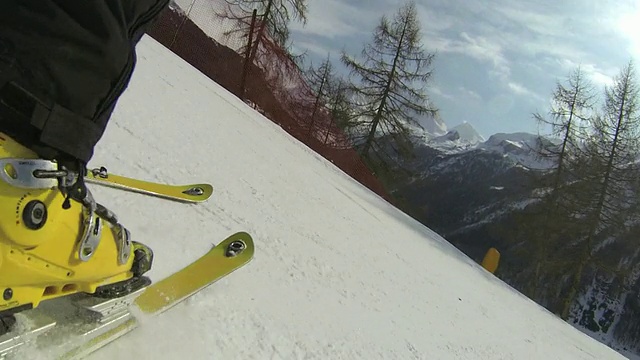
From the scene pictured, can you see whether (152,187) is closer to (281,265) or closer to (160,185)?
(160,185)

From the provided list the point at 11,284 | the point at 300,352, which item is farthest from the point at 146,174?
the point at 11,284

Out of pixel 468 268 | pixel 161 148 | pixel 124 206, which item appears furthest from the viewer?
pixel 468 268

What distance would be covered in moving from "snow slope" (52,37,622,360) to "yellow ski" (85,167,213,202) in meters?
0.05

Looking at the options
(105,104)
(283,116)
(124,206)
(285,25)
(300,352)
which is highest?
(285,25)

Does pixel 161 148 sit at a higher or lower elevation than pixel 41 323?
higher

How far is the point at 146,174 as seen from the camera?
284 centimetres

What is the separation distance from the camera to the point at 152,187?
8.43 feet

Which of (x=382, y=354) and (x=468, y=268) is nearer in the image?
(x=382, y=354)

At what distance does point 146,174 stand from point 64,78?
6.50 ft

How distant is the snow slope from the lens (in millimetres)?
1844

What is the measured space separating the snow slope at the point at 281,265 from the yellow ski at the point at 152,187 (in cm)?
5

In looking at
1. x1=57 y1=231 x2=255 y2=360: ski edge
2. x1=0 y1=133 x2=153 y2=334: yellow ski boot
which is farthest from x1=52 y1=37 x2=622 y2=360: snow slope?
x1=0 y1=133 x2=153 y2=334: yellow ski boot

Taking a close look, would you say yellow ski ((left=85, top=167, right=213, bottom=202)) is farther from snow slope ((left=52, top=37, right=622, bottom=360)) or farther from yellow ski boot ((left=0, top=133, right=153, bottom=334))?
yellow ski boot ((left=0, top=133, right=153, bottom=334))

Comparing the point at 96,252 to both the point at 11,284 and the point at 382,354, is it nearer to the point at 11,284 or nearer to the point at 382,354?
the point at 11,284
